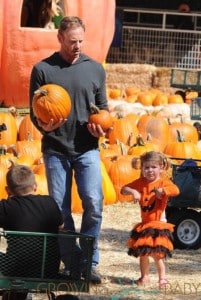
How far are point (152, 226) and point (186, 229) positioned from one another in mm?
1179

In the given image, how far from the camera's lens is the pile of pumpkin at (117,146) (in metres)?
8.84

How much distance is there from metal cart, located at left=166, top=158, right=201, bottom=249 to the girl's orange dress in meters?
1.00

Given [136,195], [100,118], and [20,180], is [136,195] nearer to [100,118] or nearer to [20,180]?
[100,118]

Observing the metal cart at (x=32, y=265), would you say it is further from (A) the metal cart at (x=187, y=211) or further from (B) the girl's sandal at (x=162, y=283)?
(A) the metal cart at (x=187, y=211)

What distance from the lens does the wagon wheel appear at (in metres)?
7.24

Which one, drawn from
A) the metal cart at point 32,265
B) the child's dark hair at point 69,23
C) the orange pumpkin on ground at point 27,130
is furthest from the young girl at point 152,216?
the orange pumpkin on ground at point 27,130

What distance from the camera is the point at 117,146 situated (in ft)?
32.8

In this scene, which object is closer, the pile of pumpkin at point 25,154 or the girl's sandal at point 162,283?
the girl's sandal at point 162,283

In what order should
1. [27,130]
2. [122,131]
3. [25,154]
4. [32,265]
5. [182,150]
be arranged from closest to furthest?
[32,265] → [25,154] → [182,150] → [27,130] → [122,131]

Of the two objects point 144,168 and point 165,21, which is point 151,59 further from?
point 144,168

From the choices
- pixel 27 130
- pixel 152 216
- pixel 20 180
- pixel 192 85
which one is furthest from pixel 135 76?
pixel 20 180

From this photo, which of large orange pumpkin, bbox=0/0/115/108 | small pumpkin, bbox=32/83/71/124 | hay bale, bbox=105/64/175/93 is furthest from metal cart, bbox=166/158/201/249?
hay bale, bbox=105/64/175/93

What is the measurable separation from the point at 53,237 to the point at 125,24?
20.1 m

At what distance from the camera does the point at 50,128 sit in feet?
19.3
